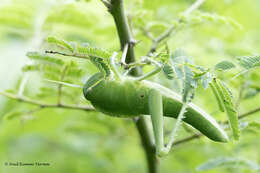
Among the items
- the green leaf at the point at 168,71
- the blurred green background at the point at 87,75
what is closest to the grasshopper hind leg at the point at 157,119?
the green leaf at the point at 168,71

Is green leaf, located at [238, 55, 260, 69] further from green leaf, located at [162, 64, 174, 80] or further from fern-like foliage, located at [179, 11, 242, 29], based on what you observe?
fern-like foliage, located at [179, 11, 242, 29]

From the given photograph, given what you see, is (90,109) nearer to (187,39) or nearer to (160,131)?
(160,131)

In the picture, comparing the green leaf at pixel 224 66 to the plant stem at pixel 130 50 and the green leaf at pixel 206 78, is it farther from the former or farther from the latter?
the plant stem at pixel 130 50

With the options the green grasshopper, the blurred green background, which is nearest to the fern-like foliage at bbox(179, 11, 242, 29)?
the blurred green background

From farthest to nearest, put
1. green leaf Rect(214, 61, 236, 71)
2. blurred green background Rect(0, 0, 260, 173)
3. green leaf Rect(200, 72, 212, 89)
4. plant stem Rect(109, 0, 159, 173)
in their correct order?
blurred green background Rect(0, 0, 260, 173)
plant stem Rect(109, 0, 159, 173)
green leaf Rect(214, 61, 236, 71)
green leaf Rect(200, 72, 212, 89)

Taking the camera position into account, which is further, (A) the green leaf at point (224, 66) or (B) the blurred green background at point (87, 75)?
(B) the blurred green background at point (87, 75)

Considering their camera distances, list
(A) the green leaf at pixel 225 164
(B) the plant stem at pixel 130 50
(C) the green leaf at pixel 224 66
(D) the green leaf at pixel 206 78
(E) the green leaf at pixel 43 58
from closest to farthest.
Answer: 1. (D) the green leaf at pixel 206 78
2. (C) the green leaf at pixel 224 66
3. (B) the plant stem at pixel 130 50
4. (E) the green leaf at pixel 43 58
5. (A) the green leaf at pixel 225 164
